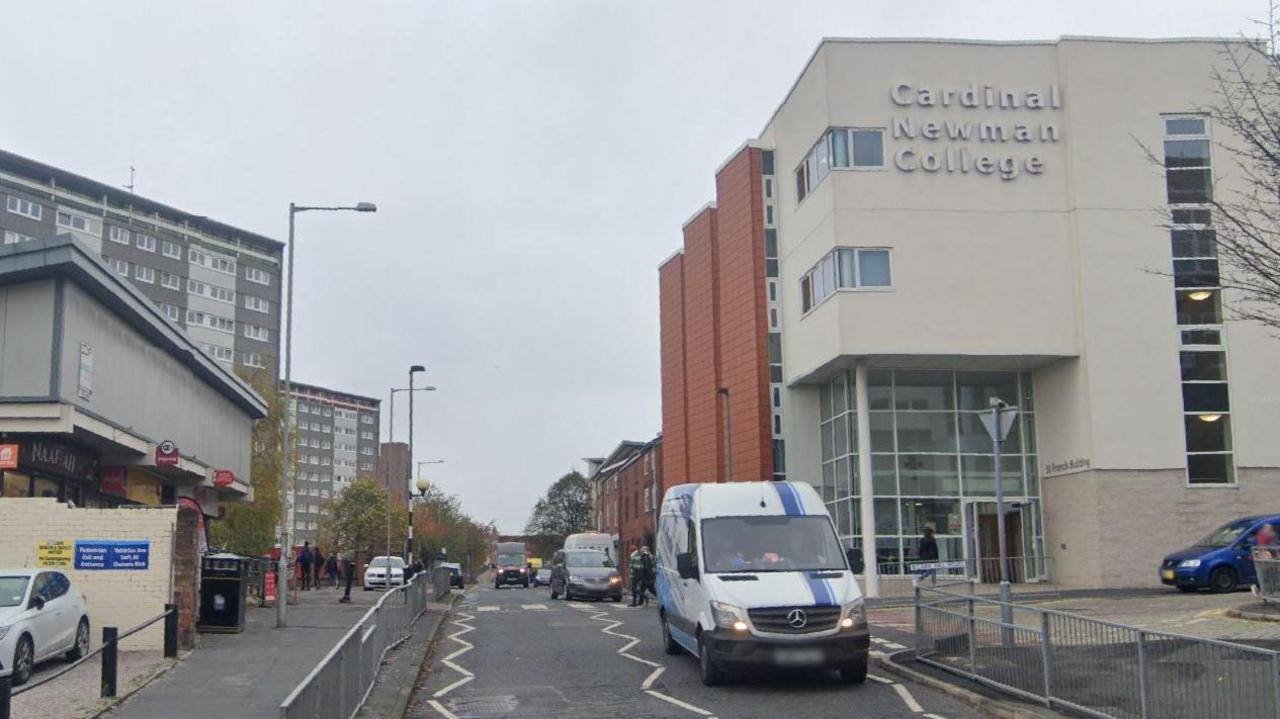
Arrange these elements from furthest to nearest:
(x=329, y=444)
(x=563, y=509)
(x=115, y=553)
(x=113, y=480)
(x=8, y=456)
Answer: (x=329, y=444) < (x=563, y=509) < (x=113, y=480) < (x=8, y=456) < (x=115, y=553)

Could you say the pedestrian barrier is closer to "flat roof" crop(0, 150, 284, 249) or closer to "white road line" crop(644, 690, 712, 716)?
"white road line" crop(644, 690, 712, 716)

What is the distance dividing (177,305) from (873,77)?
66.7m

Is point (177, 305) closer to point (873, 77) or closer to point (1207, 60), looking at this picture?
point (873, 77)

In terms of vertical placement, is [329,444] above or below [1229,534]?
above

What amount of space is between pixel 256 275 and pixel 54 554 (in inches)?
3264

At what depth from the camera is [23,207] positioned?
2931 inches

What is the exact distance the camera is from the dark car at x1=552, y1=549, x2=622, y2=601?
36156 millimetres

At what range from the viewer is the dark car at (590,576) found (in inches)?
1423

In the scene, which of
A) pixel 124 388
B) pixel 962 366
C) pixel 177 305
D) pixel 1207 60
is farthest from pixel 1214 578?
pixel 177 305

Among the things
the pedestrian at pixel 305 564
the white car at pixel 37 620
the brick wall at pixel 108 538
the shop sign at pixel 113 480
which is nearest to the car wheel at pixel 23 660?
the white car at pixel 37 620

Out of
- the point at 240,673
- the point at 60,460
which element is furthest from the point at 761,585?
the point at 60,460

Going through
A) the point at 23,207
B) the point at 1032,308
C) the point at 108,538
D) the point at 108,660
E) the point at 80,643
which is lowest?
the point at 80,643

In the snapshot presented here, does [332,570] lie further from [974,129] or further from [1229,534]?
[1229,534]

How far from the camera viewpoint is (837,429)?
39.8 meters
